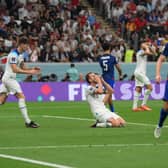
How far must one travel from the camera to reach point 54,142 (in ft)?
52.3

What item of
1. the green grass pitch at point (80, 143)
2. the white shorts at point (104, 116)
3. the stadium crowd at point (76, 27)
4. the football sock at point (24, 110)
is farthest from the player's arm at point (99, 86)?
the stadium crowd at point (76, 27)

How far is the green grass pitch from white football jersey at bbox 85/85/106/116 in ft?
1.60

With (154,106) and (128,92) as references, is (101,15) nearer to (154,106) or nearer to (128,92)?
(128,92)

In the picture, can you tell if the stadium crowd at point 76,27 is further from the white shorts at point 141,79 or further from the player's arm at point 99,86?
the player's arm at point 99,86

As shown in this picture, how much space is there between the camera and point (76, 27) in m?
39.9

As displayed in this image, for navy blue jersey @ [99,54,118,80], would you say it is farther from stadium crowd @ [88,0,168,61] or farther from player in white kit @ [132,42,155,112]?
stadium crowd @ [88,0,168,61]

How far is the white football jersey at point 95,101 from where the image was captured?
1968 centimetres

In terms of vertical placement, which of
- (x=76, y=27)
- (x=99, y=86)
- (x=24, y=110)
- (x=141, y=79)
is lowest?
(x=141, y=79)

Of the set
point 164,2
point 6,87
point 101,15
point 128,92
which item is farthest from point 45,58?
point 6,87

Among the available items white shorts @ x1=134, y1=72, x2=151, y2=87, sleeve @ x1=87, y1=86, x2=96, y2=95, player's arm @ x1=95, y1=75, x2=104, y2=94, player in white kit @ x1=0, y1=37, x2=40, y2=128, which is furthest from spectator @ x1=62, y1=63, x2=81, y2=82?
player's arm @ x1=95, y1=75, x2=104, y2=94

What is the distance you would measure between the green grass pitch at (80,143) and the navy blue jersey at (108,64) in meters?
1.54

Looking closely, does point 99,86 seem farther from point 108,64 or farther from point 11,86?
point 108,64

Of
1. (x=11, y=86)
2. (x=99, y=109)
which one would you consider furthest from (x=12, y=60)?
(x=99, y=109)

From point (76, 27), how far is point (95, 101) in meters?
20.2
